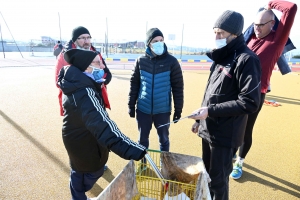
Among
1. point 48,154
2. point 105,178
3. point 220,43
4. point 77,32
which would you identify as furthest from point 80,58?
point 48,154

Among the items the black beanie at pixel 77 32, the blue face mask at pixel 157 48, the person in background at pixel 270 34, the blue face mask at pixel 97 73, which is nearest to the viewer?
the blue face mask at pixel 97 73

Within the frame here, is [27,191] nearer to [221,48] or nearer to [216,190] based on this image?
[216,190]

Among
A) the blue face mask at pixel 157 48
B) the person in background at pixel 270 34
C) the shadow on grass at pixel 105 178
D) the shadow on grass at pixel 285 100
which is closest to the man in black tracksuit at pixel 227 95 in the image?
the person in background at pixel 270 34

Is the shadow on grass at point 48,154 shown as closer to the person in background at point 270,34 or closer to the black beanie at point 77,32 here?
the black beanie at point 77,32

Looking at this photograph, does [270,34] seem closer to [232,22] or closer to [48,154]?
[232,22]

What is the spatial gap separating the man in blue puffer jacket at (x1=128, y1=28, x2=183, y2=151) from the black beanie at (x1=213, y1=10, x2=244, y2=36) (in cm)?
113

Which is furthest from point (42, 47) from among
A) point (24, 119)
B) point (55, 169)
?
point (55, 169)

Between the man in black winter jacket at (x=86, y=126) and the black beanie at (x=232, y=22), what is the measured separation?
1.16 meters

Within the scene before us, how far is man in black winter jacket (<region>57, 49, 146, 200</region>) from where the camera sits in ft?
5.57

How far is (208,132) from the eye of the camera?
6.93 ft

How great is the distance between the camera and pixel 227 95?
1935 mm

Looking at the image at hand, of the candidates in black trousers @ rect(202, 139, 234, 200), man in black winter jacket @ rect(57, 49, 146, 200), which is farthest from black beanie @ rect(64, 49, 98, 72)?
black trousers @ rect(202, 139, 234, 200)

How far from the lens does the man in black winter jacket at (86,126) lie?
5.57ft

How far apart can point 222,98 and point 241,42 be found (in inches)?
20.0
